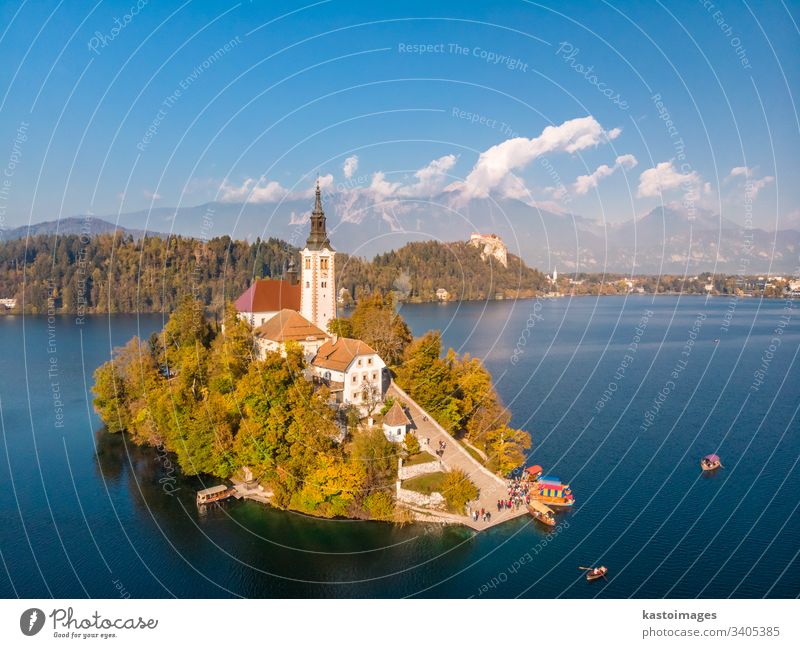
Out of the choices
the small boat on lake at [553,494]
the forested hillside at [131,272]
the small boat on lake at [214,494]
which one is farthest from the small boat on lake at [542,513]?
the forested hillside at [131,272]

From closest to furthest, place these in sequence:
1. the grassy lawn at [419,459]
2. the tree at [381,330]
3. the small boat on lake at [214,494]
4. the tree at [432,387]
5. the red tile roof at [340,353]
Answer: the small boat on lake at [214,494]
the grassy lawn at [419,459]
the red tile roof at [340,353]
the tree at [432,387]
the tree at [381,330]

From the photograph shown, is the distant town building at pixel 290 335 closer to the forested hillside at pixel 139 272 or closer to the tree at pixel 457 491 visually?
the tree at pixel 457 491

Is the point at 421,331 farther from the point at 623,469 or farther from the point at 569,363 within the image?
the point at 623,469

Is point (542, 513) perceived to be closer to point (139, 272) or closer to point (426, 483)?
point (426, 483)

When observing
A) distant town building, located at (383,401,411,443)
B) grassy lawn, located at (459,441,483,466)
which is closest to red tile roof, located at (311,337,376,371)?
distant town building, located at (383,401,411,443)

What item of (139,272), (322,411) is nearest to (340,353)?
(322,411)

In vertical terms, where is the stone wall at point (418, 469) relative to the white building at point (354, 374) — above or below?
below

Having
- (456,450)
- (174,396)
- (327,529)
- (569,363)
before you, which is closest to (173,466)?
(174,396)
